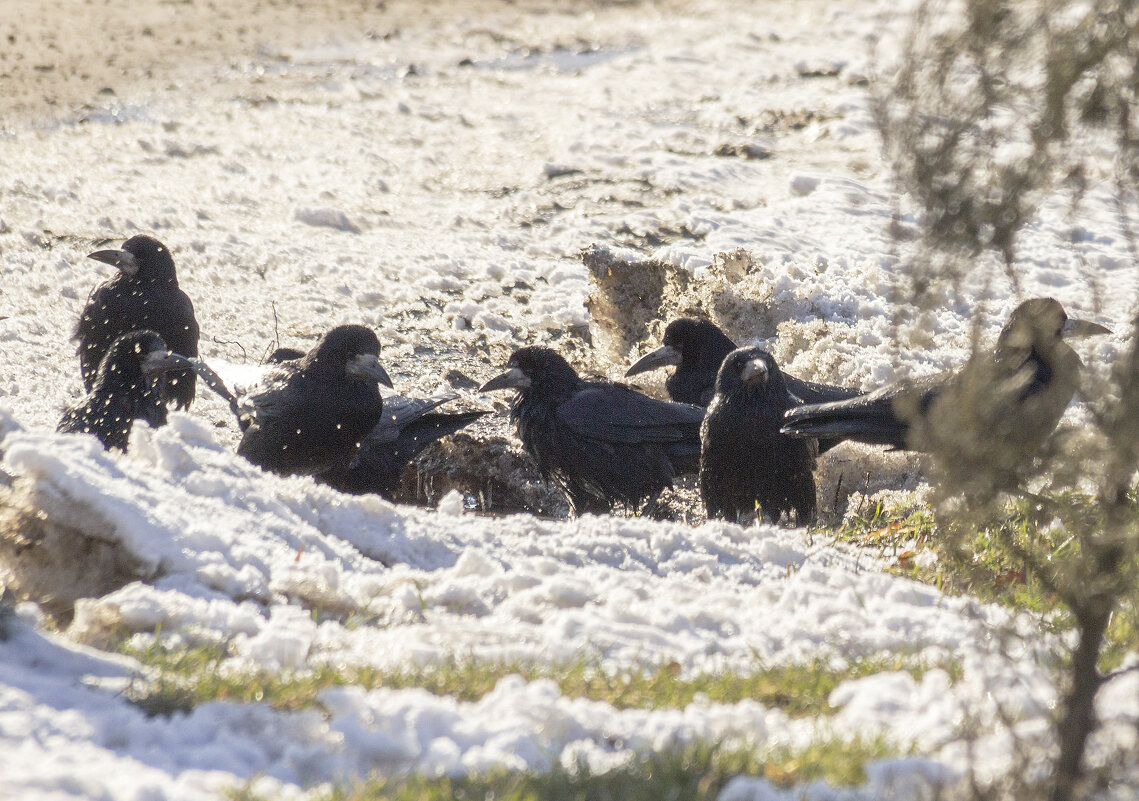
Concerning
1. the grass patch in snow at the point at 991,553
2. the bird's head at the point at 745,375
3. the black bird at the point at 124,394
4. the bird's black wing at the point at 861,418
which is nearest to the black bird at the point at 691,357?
the bird's head at the point at 745,375

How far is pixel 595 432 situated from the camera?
8.16 metres

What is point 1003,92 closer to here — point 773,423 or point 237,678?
point 237,678

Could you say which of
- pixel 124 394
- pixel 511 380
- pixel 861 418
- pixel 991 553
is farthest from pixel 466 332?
pixel 991 553

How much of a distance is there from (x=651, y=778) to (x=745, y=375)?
4674 mm

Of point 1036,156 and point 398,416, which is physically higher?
point 1036,156

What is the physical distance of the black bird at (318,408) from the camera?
791 cm

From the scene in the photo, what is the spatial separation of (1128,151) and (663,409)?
5.53 metres

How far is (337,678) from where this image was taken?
11.7ft

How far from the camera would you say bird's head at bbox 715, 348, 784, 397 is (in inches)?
295

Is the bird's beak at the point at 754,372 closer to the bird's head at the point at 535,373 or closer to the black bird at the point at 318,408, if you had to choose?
the bird's head at the point at 535,373

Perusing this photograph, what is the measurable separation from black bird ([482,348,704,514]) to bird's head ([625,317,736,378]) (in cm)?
65

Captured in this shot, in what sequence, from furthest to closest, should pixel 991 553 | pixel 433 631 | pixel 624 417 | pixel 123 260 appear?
pixel 123 260, pixel 624 417, pixel 991 553, pixel 433 631

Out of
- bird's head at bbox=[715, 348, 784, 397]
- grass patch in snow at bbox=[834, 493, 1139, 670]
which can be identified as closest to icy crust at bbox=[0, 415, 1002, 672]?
grass patch in snow at bbox=[834, 493, 1139, 670]

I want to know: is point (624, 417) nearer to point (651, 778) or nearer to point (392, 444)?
point (392, 444)
